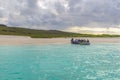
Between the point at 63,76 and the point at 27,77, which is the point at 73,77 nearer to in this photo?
the point at 63,76

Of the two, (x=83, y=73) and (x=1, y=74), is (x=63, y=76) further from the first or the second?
(x=1, y=74)

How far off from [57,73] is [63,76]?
1876 millimetres

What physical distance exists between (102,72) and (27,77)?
28.4 feet

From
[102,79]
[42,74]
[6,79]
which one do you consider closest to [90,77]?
[102,79]

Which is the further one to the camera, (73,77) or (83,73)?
(83,73)

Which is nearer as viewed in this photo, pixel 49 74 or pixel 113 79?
pixel 113 79

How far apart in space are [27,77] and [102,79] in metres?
7.44

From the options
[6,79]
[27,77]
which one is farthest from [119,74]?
[6,79]

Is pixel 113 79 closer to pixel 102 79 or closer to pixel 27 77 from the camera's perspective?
pixel 102 79

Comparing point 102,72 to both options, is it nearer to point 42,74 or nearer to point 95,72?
point 95,72

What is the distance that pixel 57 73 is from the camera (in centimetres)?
2873

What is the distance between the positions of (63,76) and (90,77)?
8.97ft

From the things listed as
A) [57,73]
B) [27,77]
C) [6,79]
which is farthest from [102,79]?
[6,79]

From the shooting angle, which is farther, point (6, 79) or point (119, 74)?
point (119, 74)
